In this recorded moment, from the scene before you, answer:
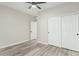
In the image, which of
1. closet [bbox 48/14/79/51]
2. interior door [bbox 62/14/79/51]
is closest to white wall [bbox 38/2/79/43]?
closet [bbox 48/14/79/51]

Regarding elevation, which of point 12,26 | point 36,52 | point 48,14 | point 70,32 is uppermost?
point 48,14

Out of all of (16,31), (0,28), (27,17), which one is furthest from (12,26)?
(27,17)

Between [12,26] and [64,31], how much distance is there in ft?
10.8

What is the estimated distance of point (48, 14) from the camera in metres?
4.98

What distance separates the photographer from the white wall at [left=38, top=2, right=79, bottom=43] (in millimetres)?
3761

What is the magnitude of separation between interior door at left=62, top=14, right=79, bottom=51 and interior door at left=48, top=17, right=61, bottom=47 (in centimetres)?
33

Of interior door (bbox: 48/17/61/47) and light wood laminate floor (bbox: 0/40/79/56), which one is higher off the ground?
interior door (bbox: 48/17/61/47)

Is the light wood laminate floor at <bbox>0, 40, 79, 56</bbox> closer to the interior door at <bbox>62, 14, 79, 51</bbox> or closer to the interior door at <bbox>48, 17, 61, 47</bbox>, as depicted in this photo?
the interior door at <bbox>62, 14, 79, 51</bbox>

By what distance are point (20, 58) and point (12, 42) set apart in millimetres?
4428

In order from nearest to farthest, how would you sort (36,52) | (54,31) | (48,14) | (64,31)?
(36,52), (64,31), (54,31), (48,14)

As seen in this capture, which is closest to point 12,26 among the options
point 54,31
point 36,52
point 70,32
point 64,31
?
point 36,52

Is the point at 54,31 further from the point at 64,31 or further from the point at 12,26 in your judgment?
the point at 12,26

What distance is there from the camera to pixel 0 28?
4.06 meters

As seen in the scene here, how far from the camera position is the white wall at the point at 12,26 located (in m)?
4.22
